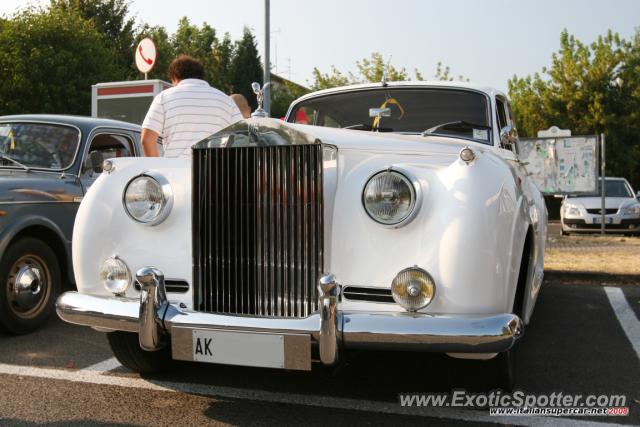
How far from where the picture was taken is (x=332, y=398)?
3484 millimetres

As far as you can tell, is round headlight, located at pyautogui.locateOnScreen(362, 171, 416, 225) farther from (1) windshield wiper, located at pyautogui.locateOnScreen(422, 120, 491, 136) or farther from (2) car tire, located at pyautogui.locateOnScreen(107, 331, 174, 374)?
(2) car tire, located at pyautogui.locateOnScreen(107, 331, 174, 374)

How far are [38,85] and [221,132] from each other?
75.2 ft

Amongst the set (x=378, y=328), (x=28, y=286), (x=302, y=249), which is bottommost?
(x=28, y=286)

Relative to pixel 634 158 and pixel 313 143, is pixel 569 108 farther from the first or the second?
pixel 313 143

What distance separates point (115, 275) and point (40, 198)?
7.12ft

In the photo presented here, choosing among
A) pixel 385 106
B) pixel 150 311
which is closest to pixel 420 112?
pixel 385 106

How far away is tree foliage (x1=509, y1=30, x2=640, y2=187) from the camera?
95.9ft

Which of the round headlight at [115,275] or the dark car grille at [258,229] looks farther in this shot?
the round headlight at [115,275]

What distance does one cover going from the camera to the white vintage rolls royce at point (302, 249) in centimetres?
276

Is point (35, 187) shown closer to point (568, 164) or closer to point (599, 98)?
point (568, 164)

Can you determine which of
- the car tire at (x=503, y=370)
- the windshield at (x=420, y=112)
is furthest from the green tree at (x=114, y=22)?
the car tire at (x=503, y=370)

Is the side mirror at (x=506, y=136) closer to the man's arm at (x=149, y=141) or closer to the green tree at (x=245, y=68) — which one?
the man's arm at (x=149, y=141)

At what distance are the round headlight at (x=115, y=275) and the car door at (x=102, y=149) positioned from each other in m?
2.42

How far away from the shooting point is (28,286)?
4980 millimetres
